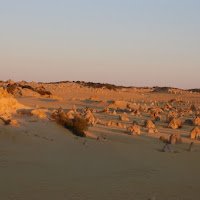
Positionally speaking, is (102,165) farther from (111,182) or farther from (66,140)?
(66,140)

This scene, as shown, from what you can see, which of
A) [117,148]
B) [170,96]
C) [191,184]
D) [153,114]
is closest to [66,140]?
[117,148]

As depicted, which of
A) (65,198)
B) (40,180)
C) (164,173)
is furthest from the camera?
(164,173)

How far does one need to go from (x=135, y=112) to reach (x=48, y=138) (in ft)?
36.5

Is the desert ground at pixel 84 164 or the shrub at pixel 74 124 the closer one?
the desert ground at pixel 84 164

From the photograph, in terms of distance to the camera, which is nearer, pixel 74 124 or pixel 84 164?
pixel 84 164

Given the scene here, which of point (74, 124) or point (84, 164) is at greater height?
point (74, 124)

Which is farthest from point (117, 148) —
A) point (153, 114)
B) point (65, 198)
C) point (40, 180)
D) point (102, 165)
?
point (153, 114)

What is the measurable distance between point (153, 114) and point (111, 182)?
42.5 feet

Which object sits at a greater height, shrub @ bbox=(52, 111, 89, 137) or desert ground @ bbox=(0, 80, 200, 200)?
shrub @ bbox=(52, 111, 89, 137)

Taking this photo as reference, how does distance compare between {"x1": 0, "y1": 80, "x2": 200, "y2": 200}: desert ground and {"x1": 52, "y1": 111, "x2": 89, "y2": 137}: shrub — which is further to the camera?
{"x1": 52, "y1": 111, "x2": 89, "y2": 137}: shrub

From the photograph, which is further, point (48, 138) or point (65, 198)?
point (48, 138)

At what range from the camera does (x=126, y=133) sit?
11.8m

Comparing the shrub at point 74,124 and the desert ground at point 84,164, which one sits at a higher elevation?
the shrub at point 74,124

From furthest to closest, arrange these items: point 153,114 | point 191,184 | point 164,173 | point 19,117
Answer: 1. point 153,114
2. point 19,117
3. point 164,173
4. point 191,184
